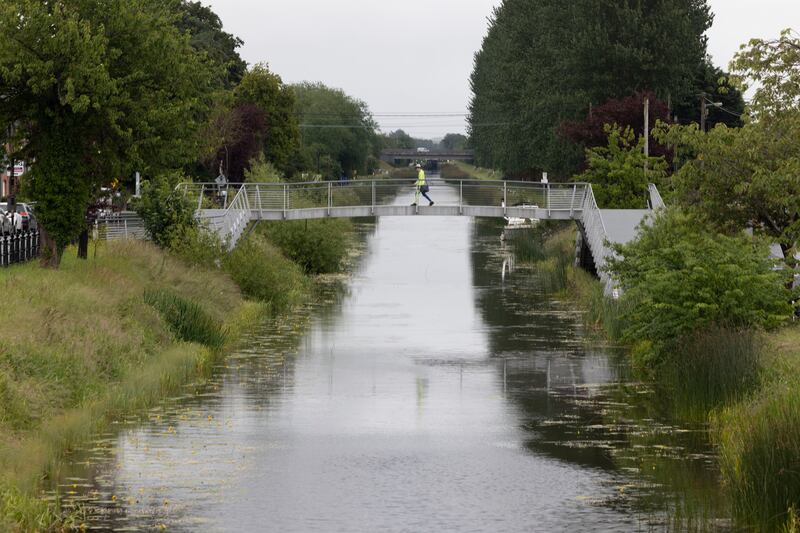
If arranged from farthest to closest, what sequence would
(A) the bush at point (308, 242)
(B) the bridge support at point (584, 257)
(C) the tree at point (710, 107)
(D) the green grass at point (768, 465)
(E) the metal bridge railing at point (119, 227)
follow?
1. (C) the tree at point (710, 107)
2. (A) the bush at point (308, 242)
3. (B) the bridge support at point (584, 257)
4. (E) the metal bridge railing at point (119, 227)
5. (D) the green grass at point (768, 465)

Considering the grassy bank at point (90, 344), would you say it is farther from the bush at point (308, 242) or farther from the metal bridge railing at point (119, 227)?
the bush at point (308, 242)

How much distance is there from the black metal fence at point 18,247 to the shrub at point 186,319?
5.12 metres

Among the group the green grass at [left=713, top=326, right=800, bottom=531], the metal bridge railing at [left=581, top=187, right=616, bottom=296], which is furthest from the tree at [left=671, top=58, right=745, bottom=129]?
the green grass at [left=713, top=326, right=800, bottom=531]

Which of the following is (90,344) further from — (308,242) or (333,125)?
(333,125)

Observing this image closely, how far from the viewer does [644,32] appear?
7544 cm

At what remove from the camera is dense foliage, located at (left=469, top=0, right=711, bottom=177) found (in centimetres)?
7612

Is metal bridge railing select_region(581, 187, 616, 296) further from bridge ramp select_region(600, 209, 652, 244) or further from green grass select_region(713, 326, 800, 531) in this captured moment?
green grass select_region(713, 326, 800, 531)

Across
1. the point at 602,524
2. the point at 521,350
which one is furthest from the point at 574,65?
the point at 602,524

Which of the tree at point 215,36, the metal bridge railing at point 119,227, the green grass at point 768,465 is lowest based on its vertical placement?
the green grass at point 768,465

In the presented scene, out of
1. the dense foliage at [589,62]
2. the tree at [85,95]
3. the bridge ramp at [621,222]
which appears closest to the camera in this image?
the tree at [85,95]

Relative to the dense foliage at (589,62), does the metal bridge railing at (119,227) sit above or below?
below

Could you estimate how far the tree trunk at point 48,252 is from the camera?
135ft

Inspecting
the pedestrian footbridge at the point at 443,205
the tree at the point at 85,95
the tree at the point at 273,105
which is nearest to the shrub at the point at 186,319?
the tree at the point at 85,95

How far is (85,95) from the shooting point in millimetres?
38219
